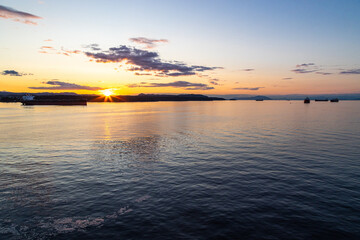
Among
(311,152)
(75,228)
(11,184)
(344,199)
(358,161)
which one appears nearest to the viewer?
(75,228)

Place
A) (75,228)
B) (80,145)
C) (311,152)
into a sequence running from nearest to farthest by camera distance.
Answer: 1. (75,228)
2. (311,152)
3. (80,145)

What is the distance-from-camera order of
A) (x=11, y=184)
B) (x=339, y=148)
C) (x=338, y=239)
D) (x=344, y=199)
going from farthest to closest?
(x=339, y=148) → (x=11, y=184) → (x=344, y=199) → (x=338, y=239)

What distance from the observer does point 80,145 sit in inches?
1656

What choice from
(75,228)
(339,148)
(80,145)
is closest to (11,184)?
(75,228)

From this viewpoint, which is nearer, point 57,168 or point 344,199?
point 344,199

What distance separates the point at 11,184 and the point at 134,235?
16434 millimetres

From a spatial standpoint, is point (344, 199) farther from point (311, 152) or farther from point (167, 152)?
point (167, 152)

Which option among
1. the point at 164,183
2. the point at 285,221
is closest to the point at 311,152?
the point at 285,221

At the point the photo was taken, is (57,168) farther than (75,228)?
Yes

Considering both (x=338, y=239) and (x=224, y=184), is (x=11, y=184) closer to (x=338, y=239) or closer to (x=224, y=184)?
(x=224, y=184)

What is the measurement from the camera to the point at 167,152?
3619cm

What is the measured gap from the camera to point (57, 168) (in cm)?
2723

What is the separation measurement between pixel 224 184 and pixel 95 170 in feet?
52.2

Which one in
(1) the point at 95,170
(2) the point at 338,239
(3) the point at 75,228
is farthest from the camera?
(1) the point at 95,170
